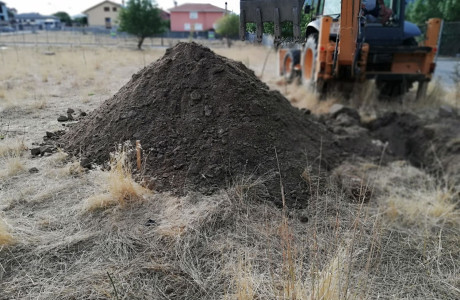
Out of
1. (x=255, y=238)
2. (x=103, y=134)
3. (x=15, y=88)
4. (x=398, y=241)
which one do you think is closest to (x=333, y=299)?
(x=255, y=238)

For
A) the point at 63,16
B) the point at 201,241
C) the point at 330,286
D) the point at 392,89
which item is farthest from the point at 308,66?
the point at 63,16

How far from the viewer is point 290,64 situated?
9.73 meters

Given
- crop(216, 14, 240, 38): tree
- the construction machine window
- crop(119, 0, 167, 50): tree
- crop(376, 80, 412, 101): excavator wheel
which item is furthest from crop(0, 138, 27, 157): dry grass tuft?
crop(119, 0, 167, 50): tree

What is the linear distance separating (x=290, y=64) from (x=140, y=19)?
1729 centimetres

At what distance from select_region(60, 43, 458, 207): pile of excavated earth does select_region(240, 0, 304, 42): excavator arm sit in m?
1.16

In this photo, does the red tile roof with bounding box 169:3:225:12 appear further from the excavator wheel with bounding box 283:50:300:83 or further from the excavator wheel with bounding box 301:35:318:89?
the excavator wheel with bounding box 283:50:300:83

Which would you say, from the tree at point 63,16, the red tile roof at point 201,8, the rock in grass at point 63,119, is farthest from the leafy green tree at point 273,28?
the tree at point 63,16

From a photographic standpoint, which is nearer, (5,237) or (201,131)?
(5,237)

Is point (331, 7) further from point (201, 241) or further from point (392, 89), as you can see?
point (392, 89)

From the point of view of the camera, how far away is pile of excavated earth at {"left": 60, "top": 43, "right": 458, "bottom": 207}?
11.0 ft

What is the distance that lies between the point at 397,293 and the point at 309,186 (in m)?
1.34

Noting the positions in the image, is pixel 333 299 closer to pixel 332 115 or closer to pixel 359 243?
pixel 359 243

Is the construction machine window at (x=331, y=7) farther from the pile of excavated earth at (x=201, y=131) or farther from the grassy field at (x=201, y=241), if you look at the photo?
the grassy field at (x=201, y=241)

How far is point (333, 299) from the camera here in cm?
191
